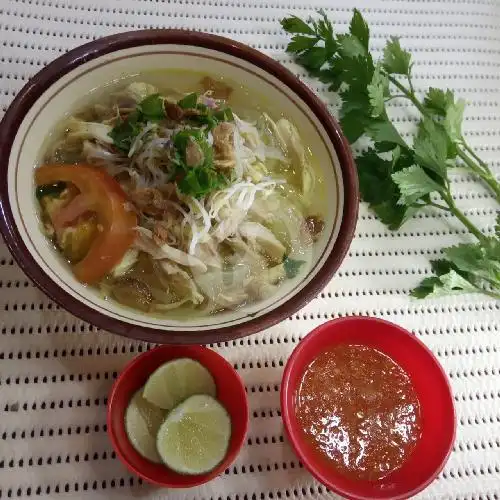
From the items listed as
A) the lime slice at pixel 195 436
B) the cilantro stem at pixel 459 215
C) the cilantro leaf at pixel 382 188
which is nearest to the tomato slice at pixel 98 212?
the lime slice at pixel 195 436

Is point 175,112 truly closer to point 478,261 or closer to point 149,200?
point 149,200

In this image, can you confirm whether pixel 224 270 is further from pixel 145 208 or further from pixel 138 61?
pixel 138 61

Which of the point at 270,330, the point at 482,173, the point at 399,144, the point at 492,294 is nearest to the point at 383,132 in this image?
the point at 399,144

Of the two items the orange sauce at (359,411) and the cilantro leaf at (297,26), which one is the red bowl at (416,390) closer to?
the orange sauce at (359,411)

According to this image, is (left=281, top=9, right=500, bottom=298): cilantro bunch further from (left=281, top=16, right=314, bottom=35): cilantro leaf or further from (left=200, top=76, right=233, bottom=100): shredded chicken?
(left=200, top=76, right=233, bottom=100): shredded chicken

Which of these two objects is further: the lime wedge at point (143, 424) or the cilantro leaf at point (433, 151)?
the cilantro leaf at point (433, 151)

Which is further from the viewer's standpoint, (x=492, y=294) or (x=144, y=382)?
(x=492, y=294)

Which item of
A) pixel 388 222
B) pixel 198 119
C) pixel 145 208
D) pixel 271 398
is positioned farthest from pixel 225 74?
pixel 271 398
